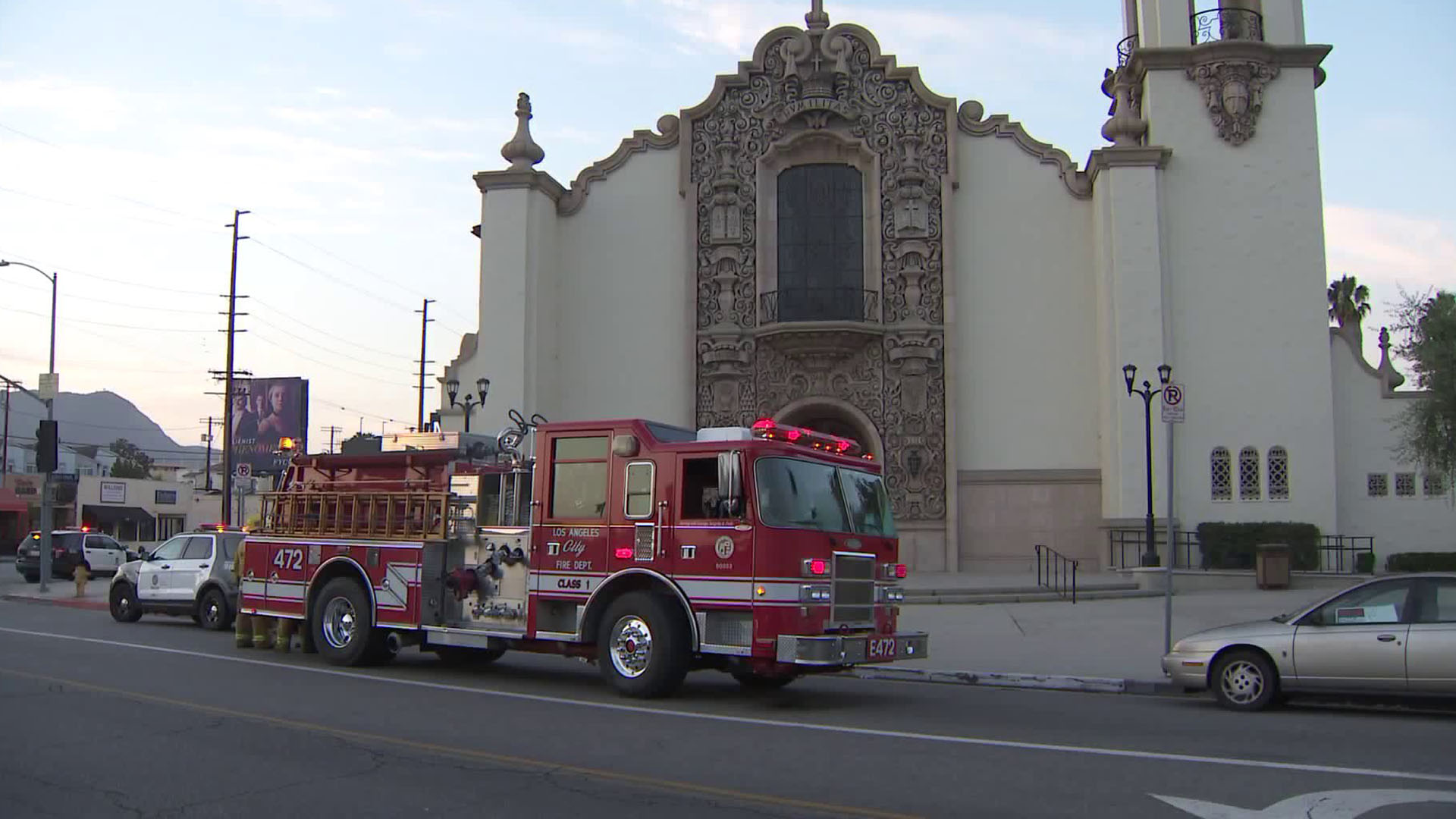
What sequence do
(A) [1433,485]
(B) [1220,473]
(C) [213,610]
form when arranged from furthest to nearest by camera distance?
1. (B) [1220,473]
2. (A) [1433,485]
3. (C) [213,610]

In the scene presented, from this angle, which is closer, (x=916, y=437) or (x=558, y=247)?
(x=916, y=437)

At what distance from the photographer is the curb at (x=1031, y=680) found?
13.0 meters

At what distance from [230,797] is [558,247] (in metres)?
25.6

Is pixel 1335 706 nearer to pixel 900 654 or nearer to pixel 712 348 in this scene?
pixel 900 654

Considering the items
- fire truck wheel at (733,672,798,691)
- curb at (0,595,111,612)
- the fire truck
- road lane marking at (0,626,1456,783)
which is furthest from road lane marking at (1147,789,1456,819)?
curb at (0,595,111,612)

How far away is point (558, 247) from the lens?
106 feet

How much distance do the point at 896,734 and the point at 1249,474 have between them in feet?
69.0

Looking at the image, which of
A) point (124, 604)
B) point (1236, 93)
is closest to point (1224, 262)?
point (1236, 93)

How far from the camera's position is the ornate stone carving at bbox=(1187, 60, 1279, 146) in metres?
28.5

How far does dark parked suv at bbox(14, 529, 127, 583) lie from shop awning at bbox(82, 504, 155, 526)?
2861 cm

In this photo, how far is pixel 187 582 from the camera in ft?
67.3

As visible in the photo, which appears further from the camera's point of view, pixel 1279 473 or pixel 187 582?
pixel 1279 473

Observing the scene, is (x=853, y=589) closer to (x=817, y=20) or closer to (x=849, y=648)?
(x=849, y=648)

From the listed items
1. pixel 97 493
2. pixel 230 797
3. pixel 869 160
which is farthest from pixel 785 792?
pixel 97 493
